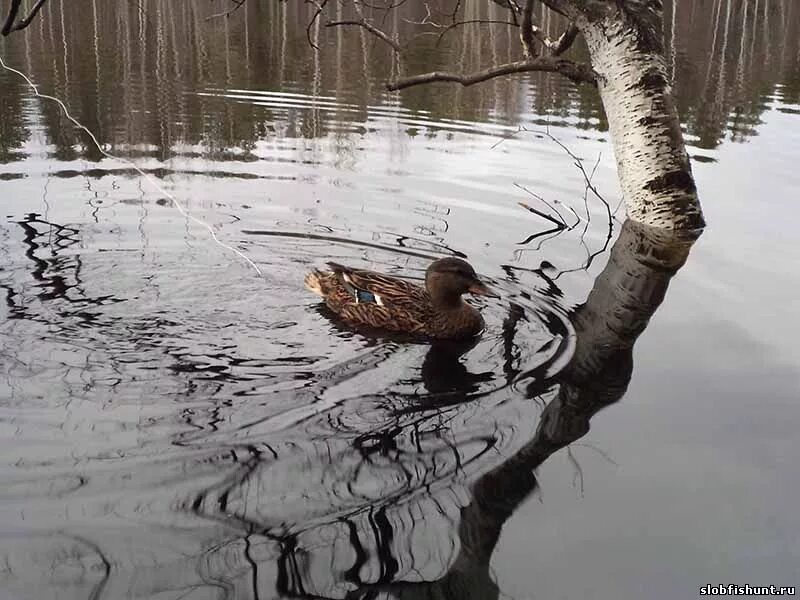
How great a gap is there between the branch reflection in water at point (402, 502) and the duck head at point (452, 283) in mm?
878

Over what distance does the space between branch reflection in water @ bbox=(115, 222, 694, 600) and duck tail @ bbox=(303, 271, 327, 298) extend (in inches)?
61.4

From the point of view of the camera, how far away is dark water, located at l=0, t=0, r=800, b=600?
3.71 m

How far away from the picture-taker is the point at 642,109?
870 cm

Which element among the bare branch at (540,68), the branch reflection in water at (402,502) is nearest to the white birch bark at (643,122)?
the bare branch at (540,68)

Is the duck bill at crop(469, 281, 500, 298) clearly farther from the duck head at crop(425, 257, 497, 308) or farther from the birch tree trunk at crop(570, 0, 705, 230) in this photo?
the birch tree trunk at crop(570, 0, 705, 230)

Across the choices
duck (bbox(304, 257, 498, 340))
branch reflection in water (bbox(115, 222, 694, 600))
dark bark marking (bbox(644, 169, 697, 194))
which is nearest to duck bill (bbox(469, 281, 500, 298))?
→ duck (bbox(304, 257, 498, 340))

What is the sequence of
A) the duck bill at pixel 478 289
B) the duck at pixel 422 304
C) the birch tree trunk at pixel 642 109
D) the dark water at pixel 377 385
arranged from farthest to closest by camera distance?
1. the birch tree trunk at pixel 642 109
2. the duck bill at pixel 478 289
3. the duck at pixel 422 304
4. the dark water at pixel 377 385

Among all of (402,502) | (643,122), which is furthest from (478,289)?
(643,122)

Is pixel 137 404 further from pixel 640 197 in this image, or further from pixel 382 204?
pixel 640 197

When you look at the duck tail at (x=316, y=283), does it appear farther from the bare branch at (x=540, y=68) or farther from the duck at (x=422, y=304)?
the bare branch at (x=540, y=68)

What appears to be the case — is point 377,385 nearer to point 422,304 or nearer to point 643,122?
point 422,304

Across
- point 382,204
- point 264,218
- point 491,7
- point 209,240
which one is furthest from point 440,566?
point 491,7

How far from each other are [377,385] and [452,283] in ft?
4.74

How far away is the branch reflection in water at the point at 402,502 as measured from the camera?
355 centimetres
